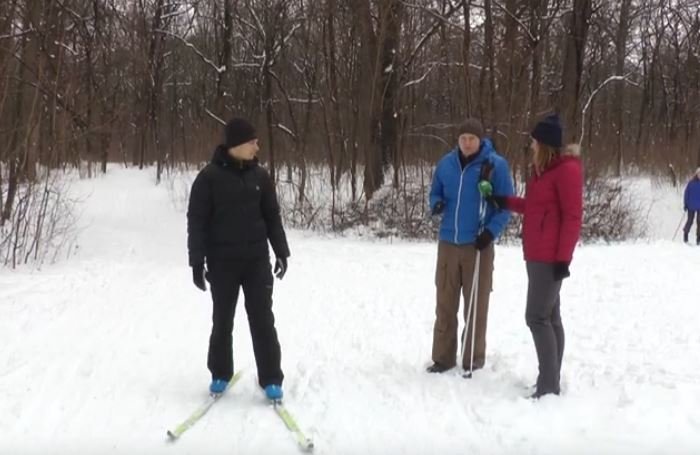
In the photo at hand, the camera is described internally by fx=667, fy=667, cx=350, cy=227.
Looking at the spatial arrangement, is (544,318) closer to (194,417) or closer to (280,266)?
(280,266)

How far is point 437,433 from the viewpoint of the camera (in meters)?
4.42

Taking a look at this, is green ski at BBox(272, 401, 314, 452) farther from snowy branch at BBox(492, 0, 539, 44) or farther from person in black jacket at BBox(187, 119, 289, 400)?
snowy branch at BBox(492, 0, 539, 44)

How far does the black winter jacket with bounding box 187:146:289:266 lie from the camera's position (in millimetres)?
4781

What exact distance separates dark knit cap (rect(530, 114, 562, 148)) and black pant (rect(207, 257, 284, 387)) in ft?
7.14

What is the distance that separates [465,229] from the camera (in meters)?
5.35

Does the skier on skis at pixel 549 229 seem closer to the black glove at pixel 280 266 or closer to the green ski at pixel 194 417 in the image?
the black glove at pixel 280 266

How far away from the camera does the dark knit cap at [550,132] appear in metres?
4.66

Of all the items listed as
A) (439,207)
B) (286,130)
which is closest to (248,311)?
(439,207)

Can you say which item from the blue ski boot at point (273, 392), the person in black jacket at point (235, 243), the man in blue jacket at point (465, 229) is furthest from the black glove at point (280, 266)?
the man in blue jacket at point (465, 229)

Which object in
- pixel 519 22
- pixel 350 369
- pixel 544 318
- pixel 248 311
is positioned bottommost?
pixel 350 369

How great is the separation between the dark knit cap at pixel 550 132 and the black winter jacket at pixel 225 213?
204cm

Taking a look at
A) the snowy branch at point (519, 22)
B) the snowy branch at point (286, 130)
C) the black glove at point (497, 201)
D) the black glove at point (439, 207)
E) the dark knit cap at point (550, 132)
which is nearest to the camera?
the dark knit cap at point (550, 132)

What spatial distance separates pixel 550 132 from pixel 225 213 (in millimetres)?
2374

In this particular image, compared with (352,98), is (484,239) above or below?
below
